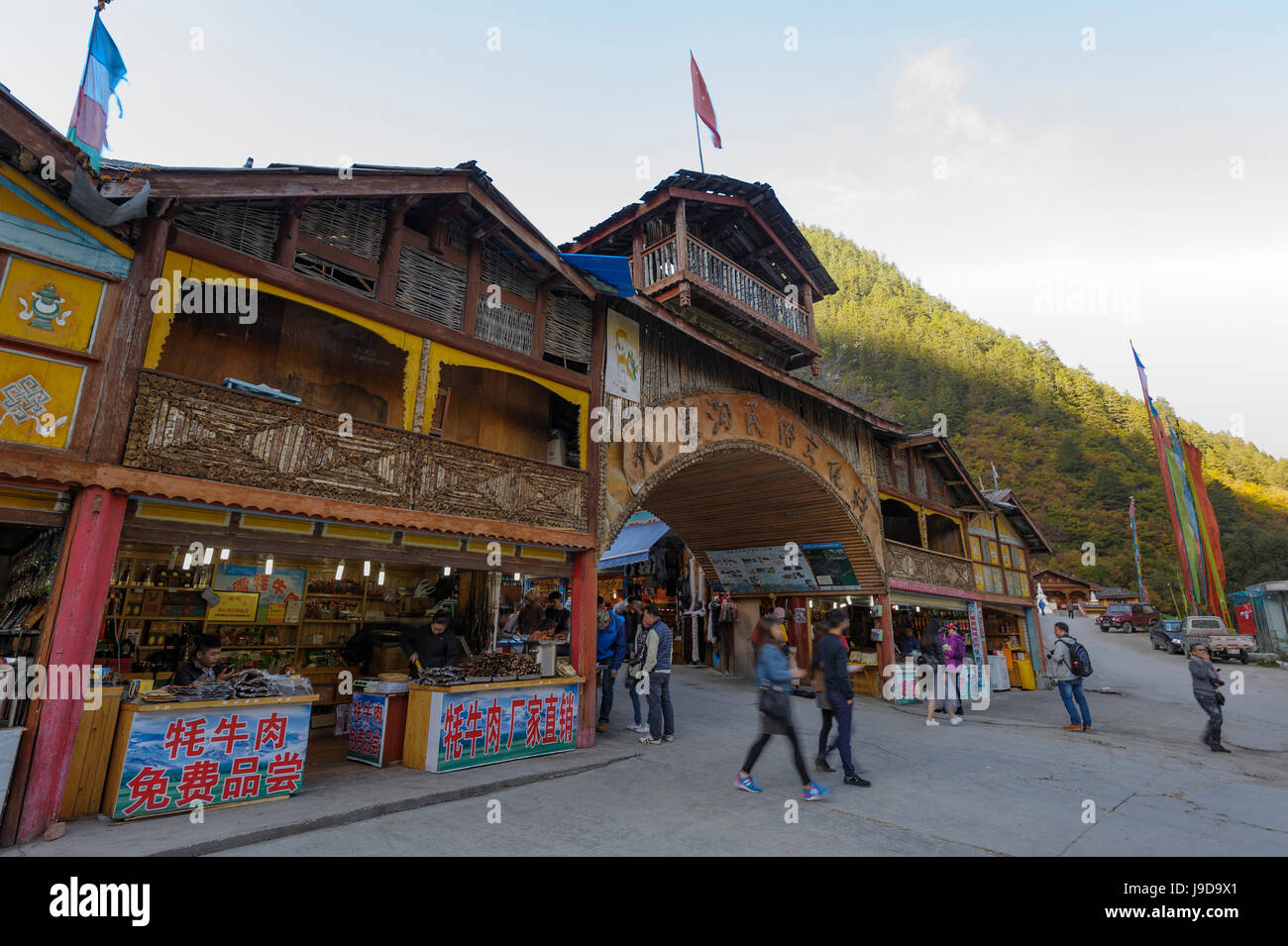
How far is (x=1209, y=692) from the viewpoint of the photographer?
10.6 meters

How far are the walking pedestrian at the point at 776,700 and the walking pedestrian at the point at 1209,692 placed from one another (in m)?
8.76

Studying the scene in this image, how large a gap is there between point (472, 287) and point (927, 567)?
1593 centimetres

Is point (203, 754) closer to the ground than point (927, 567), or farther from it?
closer to the ground

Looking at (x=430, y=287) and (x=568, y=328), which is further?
(x=568, y=328)

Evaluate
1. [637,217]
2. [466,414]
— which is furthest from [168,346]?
[637,217]

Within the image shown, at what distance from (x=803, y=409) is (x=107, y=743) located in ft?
44.8

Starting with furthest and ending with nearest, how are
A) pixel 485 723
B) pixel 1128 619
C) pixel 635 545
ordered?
pixel 1128 619 → pixel 635 545 → pixel 485 723

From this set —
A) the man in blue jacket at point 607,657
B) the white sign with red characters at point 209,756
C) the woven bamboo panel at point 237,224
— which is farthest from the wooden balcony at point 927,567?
the woven bamboo panel at point 237,224

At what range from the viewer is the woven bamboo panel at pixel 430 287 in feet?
27.1

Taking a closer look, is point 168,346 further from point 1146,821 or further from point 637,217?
point 1146,821

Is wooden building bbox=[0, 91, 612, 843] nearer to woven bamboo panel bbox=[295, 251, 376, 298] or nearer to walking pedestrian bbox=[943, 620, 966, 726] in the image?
woven bamboo panel bbox=[295, 251, 376, 298]

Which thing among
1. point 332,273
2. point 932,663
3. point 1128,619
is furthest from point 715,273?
point 1128,619

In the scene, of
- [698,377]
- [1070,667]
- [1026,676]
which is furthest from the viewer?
[1026,676]

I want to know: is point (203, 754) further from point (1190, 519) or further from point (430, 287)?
point (1190, 519)
